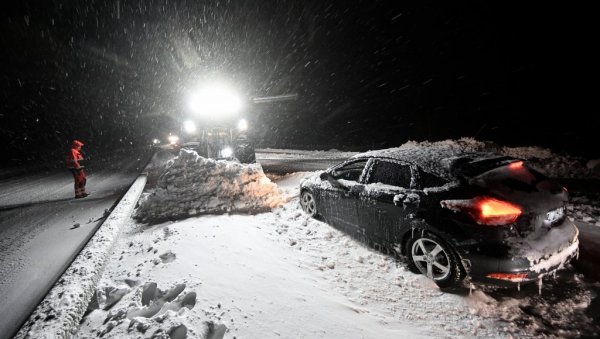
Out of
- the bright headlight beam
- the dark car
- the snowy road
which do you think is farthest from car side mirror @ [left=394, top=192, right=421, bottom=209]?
the bright headlight beam

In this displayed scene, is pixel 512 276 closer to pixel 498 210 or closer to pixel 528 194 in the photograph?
pixel 498 210

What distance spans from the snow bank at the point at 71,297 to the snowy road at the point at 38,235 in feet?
1.75

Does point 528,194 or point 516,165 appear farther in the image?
point 516,165

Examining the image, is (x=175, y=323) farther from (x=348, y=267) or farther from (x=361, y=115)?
(x=361, y=115)

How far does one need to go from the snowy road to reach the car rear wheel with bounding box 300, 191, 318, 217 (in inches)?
157

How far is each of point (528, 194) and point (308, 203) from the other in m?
3.61

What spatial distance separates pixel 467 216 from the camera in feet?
11.3

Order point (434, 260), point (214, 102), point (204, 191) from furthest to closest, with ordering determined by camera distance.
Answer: point (214, 102) < point (204, 191) < point (434, 260)

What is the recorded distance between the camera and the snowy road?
13.3 ft

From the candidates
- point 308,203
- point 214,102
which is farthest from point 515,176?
point 214,102

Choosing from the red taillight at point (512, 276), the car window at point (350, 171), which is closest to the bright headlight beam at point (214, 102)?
the car window at point (350, 171)

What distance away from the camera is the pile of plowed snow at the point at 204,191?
20.9 ft

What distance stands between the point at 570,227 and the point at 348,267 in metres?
2.63

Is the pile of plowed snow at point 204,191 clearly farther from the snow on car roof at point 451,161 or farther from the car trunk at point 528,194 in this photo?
the car trunk at point 528,194
